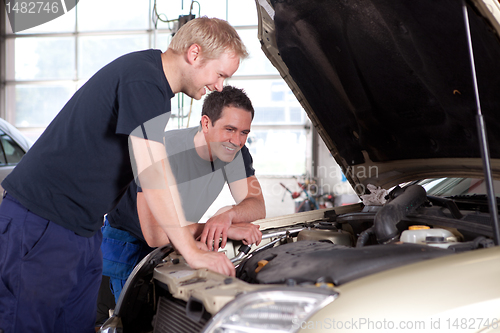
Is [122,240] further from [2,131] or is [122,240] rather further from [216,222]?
[2,131]

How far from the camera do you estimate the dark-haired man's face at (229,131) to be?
1.90 m

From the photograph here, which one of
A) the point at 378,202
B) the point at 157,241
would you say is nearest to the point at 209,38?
the point at 157,241

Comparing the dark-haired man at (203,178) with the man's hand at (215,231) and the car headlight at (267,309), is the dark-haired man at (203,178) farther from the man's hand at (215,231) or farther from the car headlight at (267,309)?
the car headlight at (267,309)

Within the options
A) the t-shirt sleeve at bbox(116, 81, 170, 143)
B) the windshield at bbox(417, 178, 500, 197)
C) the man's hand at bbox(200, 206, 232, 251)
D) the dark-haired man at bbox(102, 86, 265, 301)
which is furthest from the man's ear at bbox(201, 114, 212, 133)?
the windshield at bbox(417, 178, 500, 197)

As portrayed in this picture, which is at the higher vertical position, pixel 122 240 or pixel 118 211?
pixel 118 211

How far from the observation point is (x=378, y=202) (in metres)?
1.91

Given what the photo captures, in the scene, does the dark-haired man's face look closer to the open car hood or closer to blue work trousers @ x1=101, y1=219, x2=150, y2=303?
the open car hood

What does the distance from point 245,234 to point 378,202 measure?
74cm

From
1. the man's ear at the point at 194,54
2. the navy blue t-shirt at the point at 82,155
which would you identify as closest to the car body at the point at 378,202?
the navy blue t-shirt at the point at 82,155

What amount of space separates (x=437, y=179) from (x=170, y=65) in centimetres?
158

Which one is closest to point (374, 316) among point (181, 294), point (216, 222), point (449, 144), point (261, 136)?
point (181, 294)

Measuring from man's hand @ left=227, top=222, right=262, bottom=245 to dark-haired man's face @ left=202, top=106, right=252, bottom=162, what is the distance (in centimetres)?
46

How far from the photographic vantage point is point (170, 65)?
1346 millimetres

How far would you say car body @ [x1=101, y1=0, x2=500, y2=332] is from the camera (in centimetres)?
87
